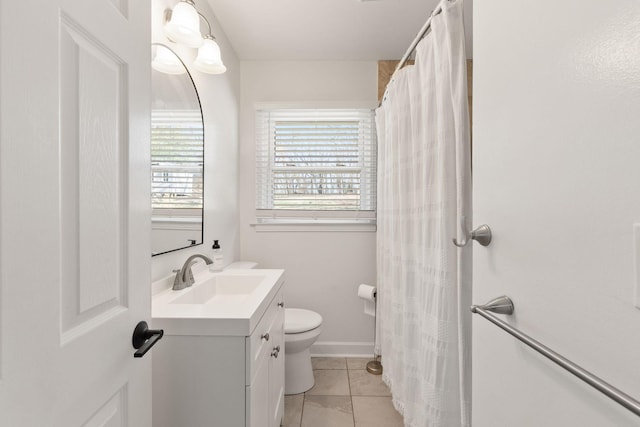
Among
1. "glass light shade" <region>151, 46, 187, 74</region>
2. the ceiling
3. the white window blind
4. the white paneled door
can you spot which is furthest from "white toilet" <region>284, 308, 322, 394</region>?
the ceiling

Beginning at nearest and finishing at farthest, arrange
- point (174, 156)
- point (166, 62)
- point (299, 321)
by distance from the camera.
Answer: point (166, 62), point (174, 156), point (299, 321)

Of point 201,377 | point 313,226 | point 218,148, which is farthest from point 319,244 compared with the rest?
point 201,377

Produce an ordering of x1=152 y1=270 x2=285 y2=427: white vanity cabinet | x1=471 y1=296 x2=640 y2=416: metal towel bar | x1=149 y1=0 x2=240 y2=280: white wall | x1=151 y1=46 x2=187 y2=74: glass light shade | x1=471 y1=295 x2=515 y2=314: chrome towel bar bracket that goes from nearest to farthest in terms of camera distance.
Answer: x1=471 y1=296 x2=640 y2=416: metal towel bar → x1=471 y1=295 x2=515 y2=314: chrome towel bar bracket → x1=152 y1=270 x2=285 y2=427: white vanity cabinet → x1=151 y1=46 x2=187 y2=74: glass light shade → x1=149 y1=0 x2=240 y2=280: white wall

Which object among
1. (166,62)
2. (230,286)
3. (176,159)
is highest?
(166,62)

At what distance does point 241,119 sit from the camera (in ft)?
8.38

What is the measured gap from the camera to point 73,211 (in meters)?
0.53

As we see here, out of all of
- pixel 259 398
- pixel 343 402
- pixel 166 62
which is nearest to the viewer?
pixel 259 398

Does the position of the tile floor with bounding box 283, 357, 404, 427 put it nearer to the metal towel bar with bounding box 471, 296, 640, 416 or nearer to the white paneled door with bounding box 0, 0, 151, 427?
the white paneled door with bounding box 0, 0, 151, 427

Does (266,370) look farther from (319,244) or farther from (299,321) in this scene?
(319,244)

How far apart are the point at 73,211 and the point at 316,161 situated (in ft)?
6.94

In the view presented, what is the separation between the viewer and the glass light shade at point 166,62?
132 cm

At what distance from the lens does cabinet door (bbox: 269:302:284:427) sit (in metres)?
1.35

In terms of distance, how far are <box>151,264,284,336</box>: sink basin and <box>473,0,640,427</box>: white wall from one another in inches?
29.9

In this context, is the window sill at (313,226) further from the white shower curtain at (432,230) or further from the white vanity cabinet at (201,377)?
the white vanity cabinet at (201,377)
